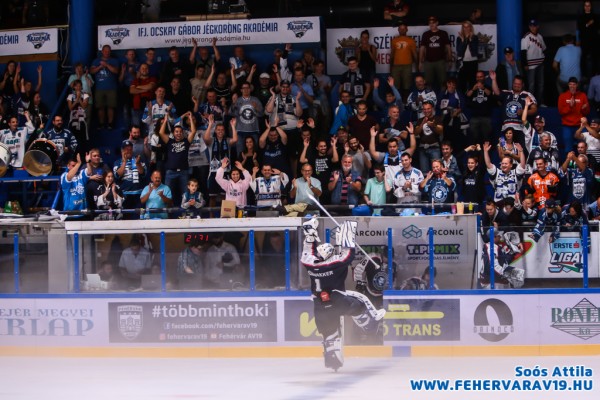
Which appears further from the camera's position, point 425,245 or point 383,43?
point 383,43

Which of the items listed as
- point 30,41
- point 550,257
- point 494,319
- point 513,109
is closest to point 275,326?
point 494,319

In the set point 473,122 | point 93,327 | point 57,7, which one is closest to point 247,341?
point 93,327

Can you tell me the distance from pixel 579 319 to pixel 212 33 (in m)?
9.05

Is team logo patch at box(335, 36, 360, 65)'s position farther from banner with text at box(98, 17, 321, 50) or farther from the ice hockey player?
the ice hockey player

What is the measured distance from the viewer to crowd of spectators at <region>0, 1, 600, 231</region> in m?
18.4

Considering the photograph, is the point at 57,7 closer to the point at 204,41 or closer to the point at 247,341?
the point at 204,41

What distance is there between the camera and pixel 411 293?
17.2 meters

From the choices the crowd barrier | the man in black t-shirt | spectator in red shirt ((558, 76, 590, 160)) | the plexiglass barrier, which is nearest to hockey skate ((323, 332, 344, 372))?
the crowd barrier

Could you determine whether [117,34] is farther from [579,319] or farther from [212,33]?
[579,319]

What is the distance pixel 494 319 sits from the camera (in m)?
17.1

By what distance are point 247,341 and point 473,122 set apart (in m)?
5.71

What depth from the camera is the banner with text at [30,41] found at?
22906 millimetres

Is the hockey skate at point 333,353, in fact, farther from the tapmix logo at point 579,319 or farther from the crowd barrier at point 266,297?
the tapmix logo at point 579,319

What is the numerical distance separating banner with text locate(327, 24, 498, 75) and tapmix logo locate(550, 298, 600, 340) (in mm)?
6302
